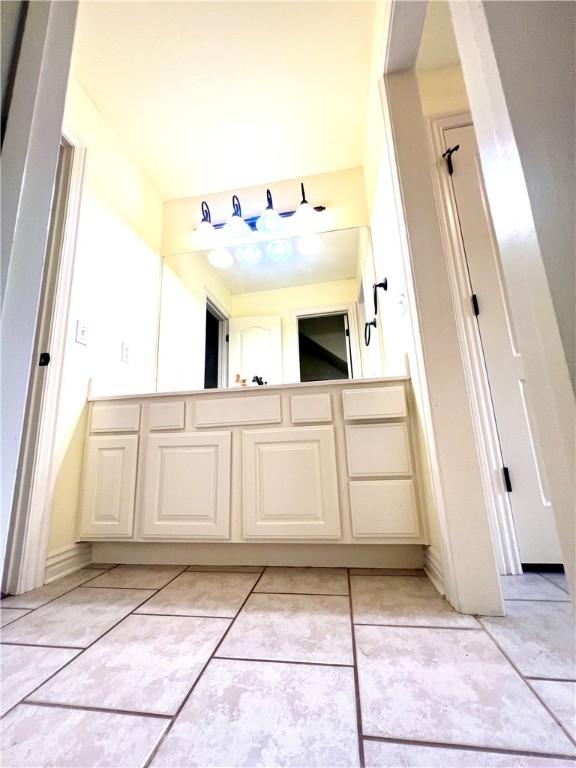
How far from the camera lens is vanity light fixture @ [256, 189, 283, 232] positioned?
2.13 metres

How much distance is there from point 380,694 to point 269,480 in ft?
2.63

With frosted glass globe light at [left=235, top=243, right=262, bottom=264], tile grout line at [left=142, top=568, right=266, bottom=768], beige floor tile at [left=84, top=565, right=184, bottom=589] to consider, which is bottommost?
beige floor tile at [left=84, top=565, right=184, bottom=589]

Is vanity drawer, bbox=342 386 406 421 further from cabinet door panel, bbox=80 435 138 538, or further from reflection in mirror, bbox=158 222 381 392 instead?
cabinet door panel, bbox=80 435 138 538

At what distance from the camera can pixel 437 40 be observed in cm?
143

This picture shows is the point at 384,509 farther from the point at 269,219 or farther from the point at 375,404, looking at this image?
the point at 269,219

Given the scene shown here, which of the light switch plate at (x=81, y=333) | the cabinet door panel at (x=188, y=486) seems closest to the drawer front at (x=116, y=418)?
the cabinet door panel at (x=188, y=486)

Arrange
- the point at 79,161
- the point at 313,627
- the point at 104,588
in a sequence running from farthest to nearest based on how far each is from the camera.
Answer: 1. the point at 79,161
2. the point at 104,588
3. the point at 313,627

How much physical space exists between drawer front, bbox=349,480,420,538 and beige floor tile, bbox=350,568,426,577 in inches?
5.7

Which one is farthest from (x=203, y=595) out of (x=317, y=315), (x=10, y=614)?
(x=317, y=315)

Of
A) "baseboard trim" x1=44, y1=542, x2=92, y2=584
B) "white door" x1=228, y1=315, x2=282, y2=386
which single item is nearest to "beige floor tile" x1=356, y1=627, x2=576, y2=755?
"baseboard trim" x1=44, y1=542, x2=92, y2=584

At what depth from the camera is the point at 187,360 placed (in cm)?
212

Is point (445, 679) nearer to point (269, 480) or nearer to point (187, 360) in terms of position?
point (269, 480)

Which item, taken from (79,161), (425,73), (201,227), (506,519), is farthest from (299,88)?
(506,519)

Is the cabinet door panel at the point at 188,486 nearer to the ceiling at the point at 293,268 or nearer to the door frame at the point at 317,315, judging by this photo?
the door frame at the point at 317,315
